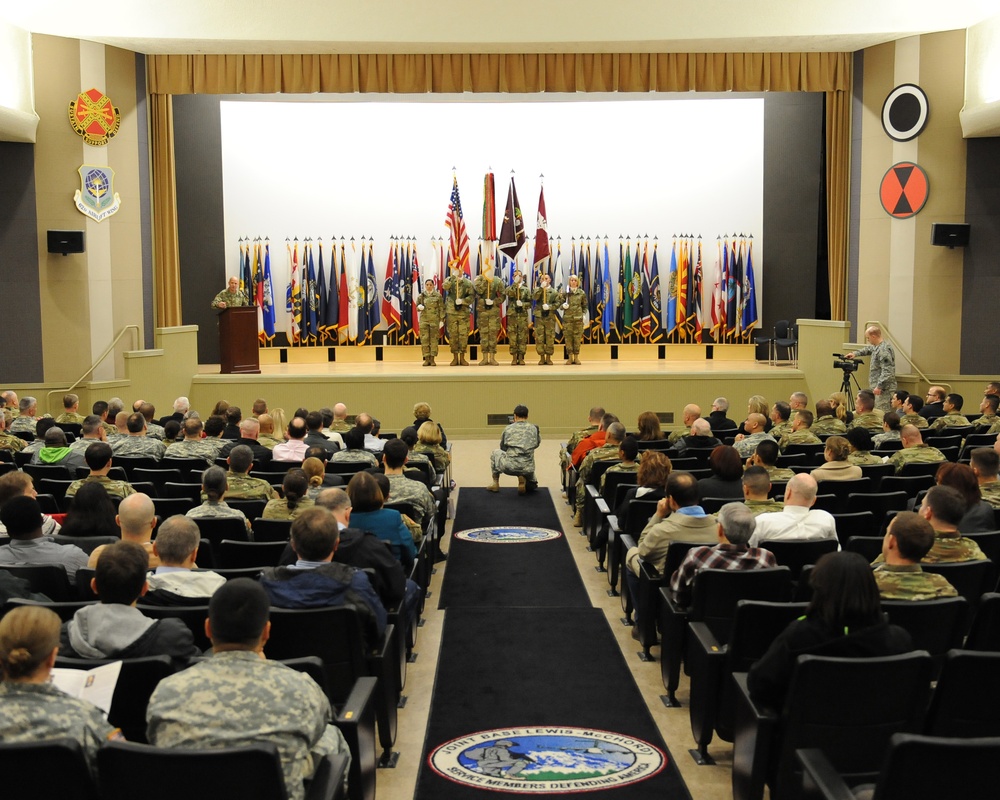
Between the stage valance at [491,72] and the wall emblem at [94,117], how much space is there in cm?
71

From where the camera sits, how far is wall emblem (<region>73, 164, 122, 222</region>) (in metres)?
13.1

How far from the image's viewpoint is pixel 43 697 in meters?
2.58

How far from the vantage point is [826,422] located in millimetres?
8992

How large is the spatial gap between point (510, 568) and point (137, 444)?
2.95m

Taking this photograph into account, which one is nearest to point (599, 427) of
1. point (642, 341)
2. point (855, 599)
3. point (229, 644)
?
point (855, 599)

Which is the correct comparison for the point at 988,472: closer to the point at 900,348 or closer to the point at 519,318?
the point at 900,348

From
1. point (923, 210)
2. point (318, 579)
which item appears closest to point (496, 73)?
point (923, 210)

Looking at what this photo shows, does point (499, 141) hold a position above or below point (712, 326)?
above

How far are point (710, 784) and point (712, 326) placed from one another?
14047 millimetres

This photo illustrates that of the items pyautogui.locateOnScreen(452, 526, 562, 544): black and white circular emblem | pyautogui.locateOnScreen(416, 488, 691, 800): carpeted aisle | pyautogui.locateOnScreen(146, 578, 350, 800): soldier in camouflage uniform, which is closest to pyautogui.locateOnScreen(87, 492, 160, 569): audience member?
pyautogui.locateOnScreen(416, 488, 691, 800): carpeted aisle

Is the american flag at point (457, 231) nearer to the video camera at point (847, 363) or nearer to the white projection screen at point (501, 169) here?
the white projection screen at point (501, 169)

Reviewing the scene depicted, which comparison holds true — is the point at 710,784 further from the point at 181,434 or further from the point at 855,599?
the point at 181,434

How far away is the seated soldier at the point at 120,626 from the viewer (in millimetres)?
3248

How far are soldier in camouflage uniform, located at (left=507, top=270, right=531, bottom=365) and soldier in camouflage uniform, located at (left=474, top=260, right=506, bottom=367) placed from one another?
Answer: 205 mm
